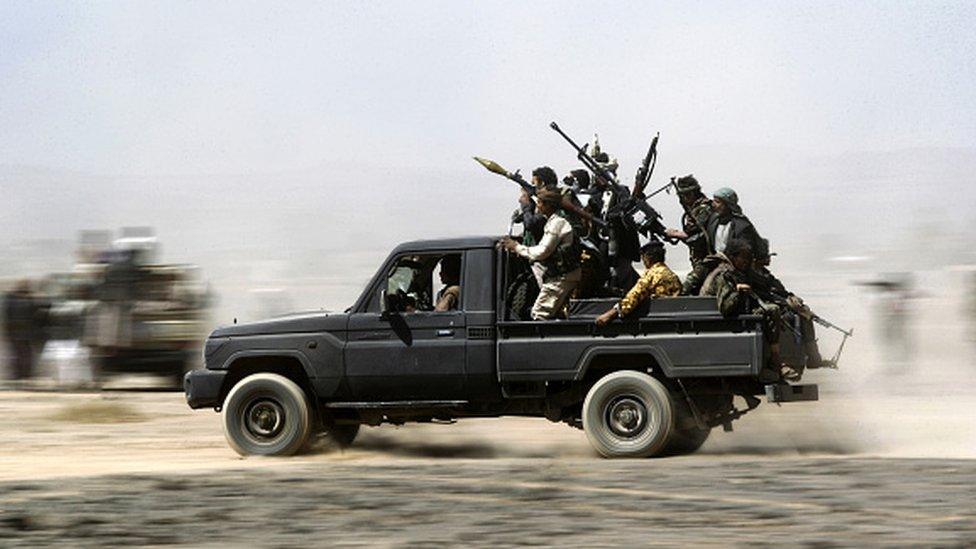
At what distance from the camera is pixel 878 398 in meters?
21.9

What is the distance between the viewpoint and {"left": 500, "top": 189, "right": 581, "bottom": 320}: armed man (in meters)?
14.0

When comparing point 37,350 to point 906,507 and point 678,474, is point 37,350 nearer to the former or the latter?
point 678,474

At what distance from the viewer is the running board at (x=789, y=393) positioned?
13.5m

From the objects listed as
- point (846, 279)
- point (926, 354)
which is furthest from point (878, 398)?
point (846, 279)

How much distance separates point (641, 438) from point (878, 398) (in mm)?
8839

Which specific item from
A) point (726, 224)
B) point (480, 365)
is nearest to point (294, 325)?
point (480, 365)

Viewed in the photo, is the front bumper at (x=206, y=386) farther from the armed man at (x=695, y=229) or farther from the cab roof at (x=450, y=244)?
the armed man at (x=695, y=229)

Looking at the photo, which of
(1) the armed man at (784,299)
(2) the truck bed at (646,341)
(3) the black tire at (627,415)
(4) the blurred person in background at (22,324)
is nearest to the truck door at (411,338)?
(2) the truck bed at (646,341)

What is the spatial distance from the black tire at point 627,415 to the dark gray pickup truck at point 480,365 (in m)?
0.01

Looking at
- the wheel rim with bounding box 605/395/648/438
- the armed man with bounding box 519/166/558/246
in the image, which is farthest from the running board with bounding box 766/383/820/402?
the armed man with bounding box 519/166/558/246

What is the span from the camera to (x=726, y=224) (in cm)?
1432

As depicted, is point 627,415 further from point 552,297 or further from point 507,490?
point 507,490

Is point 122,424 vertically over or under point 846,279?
under

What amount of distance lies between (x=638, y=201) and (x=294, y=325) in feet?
9.81
